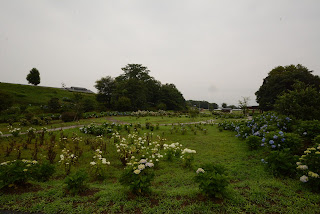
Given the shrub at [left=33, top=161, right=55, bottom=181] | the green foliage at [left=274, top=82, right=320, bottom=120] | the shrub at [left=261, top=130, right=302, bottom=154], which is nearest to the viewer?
the shrub at [left=33, top=161, right=55, bottom=181]

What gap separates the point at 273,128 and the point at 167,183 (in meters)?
6.23

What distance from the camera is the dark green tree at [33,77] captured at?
132 ft

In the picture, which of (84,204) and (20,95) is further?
(20,95)

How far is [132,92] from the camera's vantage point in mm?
35594

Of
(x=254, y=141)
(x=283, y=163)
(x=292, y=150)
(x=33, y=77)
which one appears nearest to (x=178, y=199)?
(x=283, y=163)

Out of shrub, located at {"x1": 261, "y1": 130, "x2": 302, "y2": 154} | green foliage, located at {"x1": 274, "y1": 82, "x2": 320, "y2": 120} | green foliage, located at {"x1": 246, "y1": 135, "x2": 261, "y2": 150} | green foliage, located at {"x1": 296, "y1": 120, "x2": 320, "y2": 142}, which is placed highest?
green foliage, located at {"x1": 274, "y1": 82, "x2": 320, "y2": 120}

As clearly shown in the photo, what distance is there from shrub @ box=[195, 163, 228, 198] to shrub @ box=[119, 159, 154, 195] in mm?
1113

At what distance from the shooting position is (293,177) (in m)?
4.27

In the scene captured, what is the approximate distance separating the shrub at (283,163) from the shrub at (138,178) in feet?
12.0

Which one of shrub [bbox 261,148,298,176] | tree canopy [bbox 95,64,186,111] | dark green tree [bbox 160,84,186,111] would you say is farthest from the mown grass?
dark green tree [bbox 160,84,186,111]

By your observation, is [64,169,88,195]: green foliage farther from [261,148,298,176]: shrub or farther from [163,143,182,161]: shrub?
[261,148,298,176]: shrub

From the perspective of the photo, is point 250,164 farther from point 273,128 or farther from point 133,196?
point 133,196

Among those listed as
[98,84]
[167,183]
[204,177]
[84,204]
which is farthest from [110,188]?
[98,84]

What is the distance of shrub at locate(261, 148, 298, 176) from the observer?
4203mm
